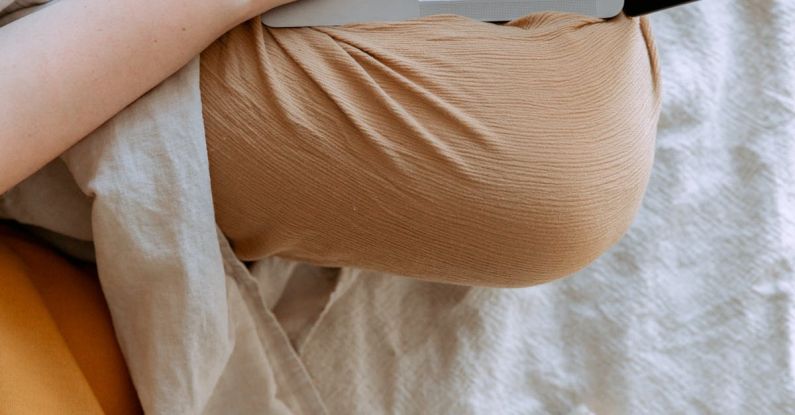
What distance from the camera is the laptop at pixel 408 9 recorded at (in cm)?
73

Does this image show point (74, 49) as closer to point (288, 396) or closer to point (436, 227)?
point (436, 227)

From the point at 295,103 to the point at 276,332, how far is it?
11.4 inches

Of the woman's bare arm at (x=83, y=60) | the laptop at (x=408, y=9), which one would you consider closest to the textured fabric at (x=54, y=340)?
the woman's bare arm at (x=83, y=60)

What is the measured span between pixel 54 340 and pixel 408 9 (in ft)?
1.34

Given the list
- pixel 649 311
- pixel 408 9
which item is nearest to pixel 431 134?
pixel 408 9

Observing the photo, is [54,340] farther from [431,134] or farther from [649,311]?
[649,311]

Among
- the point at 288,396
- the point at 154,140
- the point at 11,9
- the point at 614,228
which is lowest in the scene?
the point at 288,396

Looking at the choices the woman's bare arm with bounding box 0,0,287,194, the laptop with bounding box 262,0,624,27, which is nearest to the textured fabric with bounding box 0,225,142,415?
the woman's bare arm with bounding box 0,0,287,194

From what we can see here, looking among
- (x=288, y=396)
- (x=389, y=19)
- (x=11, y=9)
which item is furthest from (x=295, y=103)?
(x=288, y=396)

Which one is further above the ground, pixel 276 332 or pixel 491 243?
pixel 491 243

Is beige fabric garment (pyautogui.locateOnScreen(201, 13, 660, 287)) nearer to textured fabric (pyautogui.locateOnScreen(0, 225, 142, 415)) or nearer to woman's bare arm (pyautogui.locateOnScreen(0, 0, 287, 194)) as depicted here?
woman's bare arm (pyautogui.locateOnScreen(0, 0, 287, 194))

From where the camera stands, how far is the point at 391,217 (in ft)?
2.36

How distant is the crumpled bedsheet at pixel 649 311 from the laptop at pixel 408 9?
252 mm

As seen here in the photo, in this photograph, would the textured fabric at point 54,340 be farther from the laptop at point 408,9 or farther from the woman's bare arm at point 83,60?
the laptop at point 408,9
